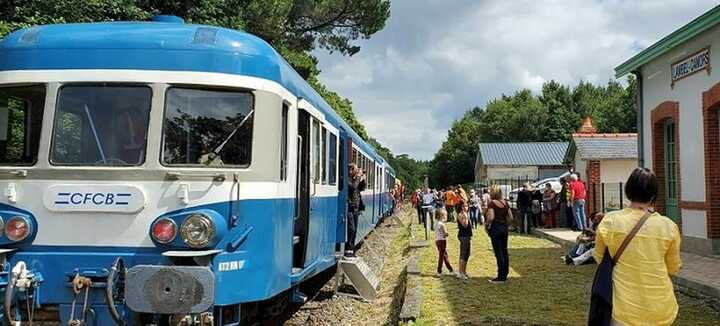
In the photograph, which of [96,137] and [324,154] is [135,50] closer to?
[96,137]

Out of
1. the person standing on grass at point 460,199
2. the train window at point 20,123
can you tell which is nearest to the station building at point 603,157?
the person standing on grass at point 460,199

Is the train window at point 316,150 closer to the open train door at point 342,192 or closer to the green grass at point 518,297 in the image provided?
the green grass at point 518,297

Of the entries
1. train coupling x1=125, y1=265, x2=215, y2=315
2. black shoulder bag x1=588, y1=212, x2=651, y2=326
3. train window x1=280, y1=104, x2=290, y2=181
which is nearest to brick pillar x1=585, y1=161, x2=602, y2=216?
train window x1=280, y1=104, x2=290, y2=181

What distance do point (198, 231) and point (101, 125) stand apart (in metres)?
1.24

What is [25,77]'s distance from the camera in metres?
5.92

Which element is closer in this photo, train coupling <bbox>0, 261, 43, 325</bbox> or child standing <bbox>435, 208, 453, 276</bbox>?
train coupling <bbox>0, 261, 43, 325</bbox>

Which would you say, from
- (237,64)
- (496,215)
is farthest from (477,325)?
(237,64)

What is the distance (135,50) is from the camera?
234 inches

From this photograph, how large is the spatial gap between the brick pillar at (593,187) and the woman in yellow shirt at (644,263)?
A: 1645 cm

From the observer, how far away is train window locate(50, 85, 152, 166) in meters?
5.77

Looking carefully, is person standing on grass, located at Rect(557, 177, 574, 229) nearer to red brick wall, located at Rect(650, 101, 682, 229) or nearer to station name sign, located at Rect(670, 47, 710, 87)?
red brick wall, located at Rect(650, 101, 682, 229)

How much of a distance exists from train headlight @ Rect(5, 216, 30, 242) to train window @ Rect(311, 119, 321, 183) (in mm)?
3431

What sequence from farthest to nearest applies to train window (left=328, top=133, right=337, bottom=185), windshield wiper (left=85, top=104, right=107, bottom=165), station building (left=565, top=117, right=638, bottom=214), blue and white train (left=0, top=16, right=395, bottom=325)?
1. station building (left=565, top=117, right=638, bottom=214)
2. train window (left=328, top=133, right=337, bottom=185)
3. windshield wiper (left=85, top=104, right=107, bottom=165)
4. blue and white train (left=0, top=16, right=395, bottom=325)

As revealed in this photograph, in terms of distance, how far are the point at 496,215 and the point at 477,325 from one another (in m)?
3.25
